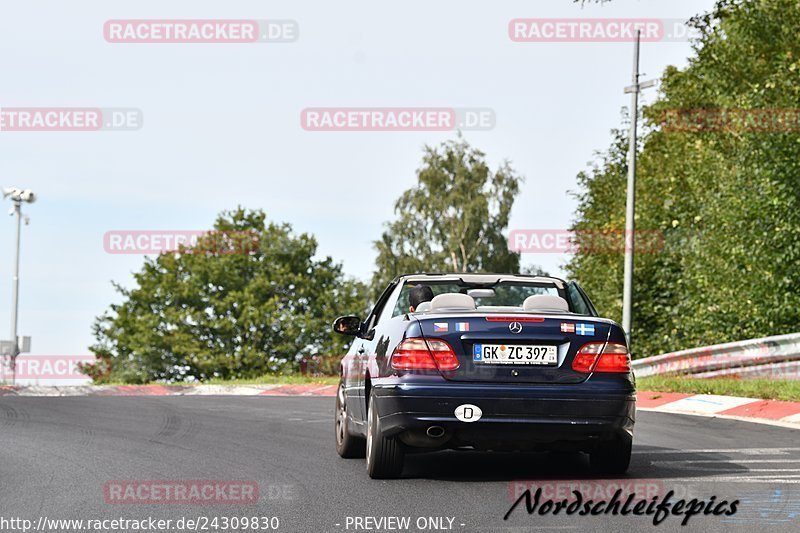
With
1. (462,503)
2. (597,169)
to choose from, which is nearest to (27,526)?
(462,503)

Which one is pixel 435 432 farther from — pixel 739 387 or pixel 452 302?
pixel 739 387

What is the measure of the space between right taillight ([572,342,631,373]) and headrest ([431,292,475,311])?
38.3 inches

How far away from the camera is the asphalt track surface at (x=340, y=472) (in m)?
6.76

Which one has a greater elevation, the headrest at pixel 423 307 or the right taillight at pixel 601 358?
the headrest at pixel 423 307

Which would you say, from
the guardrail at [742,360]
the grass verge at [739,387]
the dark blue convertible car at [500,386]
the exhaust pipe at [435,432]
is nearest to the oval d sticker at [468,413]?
the dark blue convertible car at [500,386]

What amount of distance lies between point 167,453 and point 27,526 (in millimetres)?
3964

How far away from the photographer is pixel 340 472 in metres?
8.90

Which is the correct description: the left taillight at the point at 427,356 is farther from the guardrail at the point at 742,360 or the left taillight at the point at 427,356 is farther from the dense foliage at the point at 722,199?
the dense foliage at the point at 722,199

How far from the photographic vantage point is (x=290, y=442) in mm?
11500

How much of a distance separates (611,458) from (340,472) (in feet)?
6.69

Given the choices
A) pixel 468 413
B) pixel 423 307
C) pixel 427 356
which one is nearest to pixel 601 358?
pixel 468 413

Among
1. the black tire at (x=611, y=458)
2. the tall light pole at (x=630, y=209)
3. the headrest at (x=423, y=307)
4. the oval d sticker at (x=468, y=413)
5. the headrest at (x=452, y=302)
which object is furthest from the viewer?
the tall light pole at (x=630, y=209)

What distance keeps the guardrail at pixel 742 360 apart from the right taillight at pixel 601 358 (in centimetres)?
1155

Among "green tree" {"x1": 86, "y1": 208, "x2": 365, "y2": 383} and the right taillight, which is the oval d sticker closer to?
the right taillight
